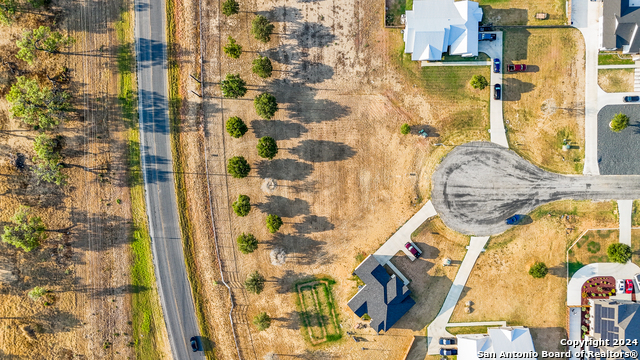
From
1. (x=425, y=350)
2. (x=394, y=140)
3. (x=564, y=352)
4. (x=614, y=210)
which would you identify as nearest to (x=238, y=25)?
(x=394, y=140)

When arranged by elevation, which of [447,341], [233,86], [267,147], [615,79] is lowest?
[447,341]

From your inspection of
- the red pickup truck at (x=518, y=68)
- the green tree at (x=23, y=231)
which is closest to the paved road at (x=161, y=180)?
the green tree at (x=23, y=231)

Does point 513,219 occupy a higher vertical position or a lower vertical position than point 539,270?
higher

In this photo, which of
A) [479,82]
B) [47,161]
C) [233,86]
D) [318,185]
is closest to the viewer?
[233,86]

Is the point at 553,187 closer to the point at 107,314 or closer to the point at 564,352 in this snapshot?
the point at 564,352

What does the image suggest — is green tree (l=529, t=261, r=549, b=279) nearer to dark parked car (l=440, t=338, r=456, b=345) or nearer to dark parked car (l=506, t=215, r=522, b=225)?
dark parked car (l=506, t=215, r=522, b=225)

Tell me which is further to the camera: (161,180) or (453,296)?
(453,296)

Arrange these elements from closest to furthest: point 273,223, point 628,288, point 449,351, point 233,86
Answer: point 233,86
point 273,223
point 628,288
point 449,351

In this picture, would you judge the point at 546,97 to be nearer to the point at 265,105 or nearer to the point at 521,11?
the point at 521,11

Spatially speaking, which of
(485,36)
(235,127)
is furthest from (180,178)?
(485,36)
